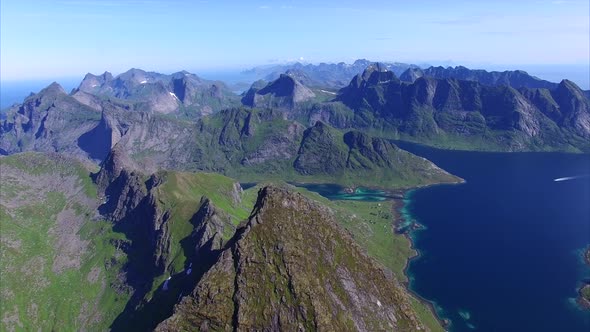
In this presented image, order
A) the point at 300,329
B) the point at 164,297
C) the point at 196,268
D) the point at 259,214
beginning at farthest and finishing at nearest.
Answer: the point at 164,297 < the point at 196,268 < the point at 259,214 < the point at 300,329

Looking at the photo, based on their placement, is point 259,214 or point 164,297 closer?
point 259,214

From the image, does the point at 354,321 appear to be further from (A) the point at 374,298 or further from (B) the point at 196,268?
(B) the point at 196,268

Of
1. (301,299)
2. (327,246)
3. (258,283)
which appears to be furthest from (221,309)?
(327,246)

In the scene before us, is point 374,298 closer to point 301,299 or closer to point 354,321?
point 354,321

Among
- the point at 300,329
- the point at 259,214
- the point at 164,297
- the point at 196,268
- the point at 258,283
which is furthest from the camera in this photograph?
the point at 164,297

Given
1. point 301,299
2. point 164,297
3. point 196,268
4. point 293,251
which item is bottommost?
point 164,297

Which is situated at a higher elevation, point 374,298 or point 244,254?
point 244,254
